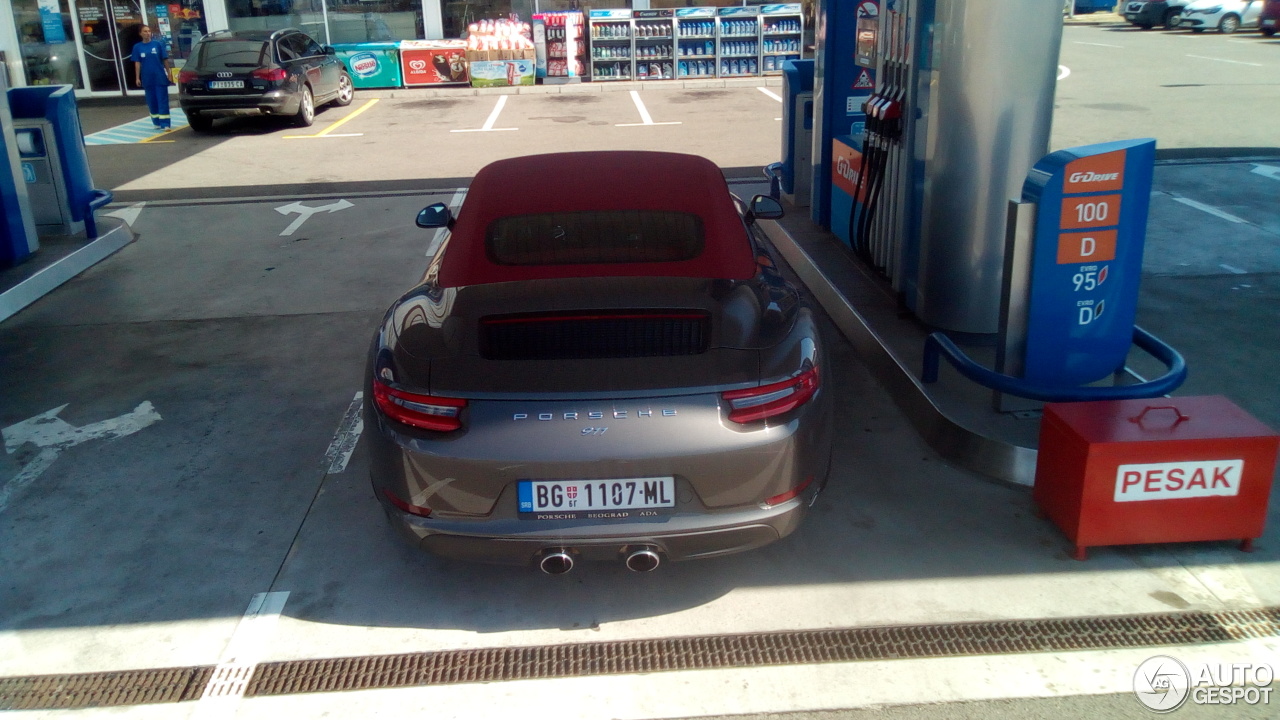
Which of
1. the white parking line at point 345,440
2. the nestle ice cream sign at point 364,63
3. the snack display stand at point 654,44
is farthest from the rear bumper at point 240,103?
the white parking line at point 345,440

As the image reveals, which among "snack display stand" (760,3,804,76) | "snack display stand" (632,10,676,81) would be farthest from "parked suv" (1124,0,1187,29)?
"snack display stand" (632,10,676,81)

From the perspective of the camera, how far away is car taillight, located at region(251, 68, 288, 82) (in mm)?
15922

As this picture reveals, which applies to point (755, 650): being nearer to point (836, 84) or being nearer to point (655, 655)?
point (655, 655)

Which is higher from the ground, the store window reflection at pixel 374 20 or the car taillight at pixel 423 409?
the store window reflection at pixel 374 20

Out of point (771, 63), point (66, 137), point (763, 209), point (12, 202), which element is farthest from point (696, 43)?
point (763, 209)

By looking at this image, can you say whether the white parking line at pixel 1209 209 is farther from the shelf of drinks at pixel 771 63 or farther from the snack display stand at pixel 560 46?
the snack display stand at pixel 560 46

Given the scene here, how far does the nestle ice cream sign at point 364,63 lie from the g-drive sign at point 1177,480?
20.8 metres

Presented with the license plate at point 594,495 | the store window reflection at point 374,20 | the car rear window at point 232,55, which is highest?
the store window reflection at point 374,20

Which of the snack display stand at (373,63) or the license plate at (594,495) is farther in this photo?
the snack display stand at (373,63)

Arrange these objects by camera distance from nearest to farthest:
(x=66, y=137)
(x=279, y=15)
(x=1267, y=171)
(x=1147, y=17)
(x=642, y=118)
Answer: (x=66, y=137) < (x=1267, y=171) < (x=642, y=118) < (x=279, y=15) < (x=1147, y=17)

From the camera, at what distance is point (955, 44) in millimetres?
5359

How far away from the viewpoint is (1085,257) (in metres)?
4.47

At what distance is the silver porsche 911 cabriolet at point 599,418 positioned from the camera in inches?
128

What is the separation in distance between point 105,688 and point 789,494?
8.00 feet
